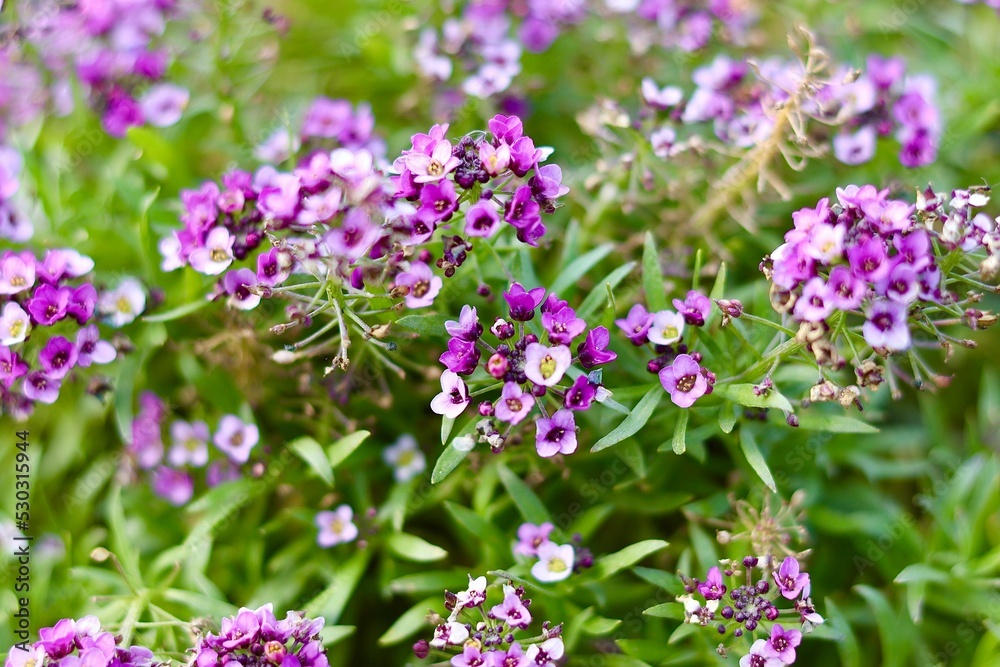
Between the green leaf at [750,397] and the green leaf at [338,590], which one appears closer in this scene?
the green leaf at [750,397]

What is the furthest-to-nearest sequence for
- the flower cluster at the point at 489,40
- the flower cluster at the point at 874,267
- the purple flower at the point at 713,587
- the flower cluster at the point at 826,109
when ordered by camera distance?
1. the flower cluster at the point at 489,40
2. the flower cluster at the point at 826,109
3. the purple flower at the point at 713,587
4. the flower cluster at the point at 874,267

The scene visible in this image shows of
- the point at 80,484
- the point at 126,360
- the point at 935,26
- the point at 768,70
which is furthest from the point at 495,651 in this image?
the point at 935,26

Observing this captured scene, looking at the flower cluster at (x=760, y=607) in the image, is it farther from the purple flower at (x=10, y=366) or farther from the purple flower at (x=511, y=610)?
the purple flower at (x=10, y=366)

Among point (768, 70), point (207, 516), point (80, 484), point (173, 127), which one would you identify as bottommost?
point (80, 484)

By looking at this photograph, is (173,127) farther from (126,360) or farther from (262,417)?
(262,417)

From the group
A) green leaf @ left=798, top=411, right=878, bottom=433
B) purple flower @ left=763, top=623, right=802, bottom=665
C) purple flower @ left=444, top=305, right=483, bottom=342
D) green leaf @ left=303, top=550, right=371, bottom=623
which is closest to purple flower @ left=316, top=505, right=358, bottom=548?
green leaf @ left=303, top=550, right=371, bottom=623

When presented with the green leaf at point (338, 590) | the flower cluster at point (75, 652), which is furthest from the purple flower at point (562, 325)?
the flower cluster at point (75, 652)
